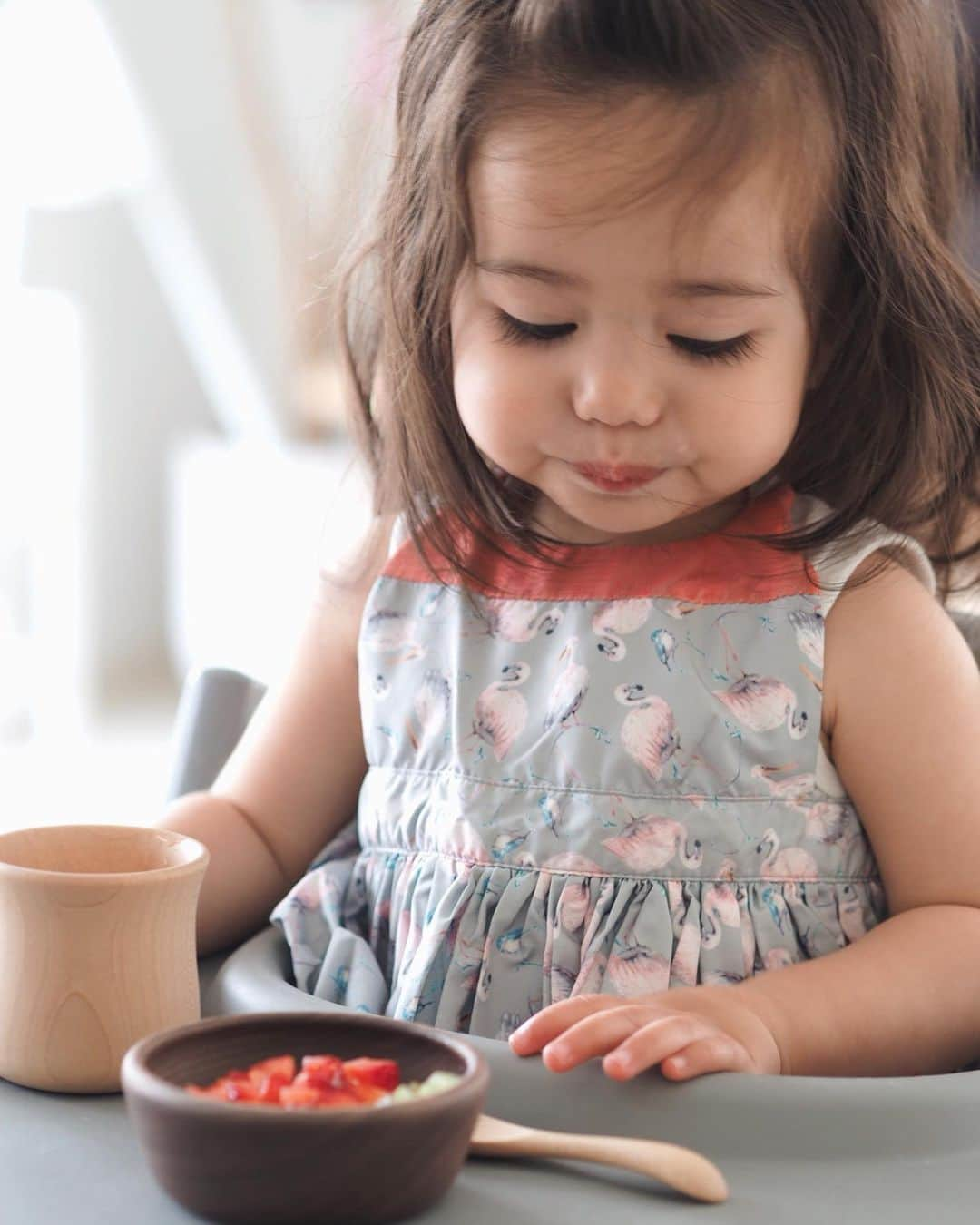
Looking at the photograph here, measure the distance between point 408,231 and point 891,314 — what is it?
0.23 meters

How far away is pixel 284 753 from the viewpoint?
0.87 meters

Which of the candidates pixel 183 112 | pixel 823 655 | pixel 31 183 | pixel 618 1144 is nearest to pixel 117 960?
pixel 618 1144

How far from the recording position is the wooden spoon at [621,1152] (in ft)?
1.76

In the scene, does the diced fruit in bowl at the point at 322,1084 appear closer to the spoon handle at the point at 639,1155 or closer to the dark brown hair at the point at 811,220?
the spoon handle at the point at 639,1155

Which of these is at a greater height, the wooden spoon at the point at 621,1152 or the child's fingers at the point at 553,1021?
the child's fingers at the point at 553,1021

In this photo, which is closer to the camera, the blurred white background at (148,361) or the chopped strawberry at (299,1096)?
the chopped strawberry at (299,1096)

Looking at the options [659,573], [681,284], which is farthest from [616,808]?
[681,284]

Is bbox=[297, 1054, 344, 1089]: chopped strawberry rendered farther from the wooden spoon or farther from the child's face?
the child's face

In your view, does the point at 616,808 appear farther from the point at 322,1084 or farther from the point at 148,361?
the point at 148,361

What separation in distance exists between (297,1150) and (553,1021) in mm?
163

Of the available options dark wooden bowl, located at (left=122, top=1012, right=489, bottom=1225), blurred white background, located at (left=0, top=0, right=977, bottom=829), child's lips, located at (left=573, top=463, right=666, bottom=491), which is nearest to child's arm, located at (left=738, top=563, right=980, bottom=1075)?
child's lips, located at (left=573, top=463, right=666, bottom=491)

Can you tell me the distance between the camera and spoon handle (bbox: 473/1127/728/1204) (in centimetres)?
54

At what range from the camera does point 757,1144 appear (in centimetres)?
58

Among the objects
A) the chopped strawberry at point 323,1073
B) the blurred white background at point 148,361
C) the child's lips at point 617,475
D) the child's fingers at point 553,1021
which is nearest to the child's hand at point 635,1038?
the child's fingers at point 553,1021
